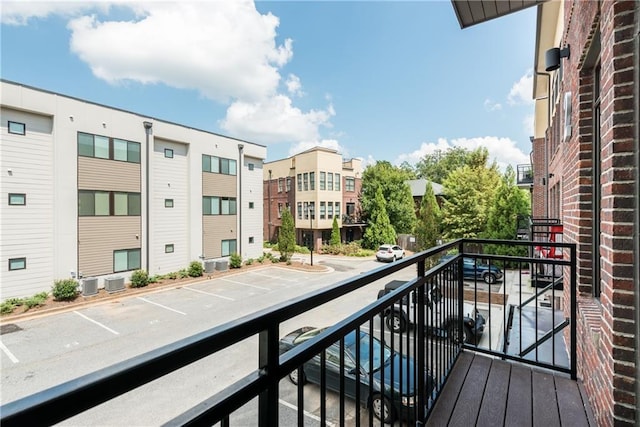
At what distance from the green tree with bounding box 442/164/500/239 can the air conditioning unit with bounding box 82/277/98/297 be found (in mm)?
17003

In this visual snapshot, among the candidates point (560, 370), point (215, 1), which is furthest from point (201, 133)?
point (560, 370)

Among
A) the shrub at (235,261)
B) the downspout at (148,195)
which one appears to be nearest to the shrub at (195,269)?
the downspout at (148,195)

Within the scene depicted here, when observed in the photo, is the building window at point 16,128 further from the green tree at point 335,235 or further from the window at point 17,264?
the green tree at point 335,235

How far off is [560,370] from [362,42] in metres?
14.5

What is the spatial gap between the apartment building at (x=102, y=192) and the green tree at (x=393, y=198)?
1108 cm

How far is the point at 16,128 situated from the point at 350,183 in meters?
18.6

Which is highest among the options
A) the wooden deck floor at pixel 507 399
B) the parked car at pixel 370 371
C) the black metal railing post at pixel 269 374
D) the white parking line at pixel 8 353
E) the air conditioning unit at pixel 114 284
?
the black metal railing post at pixel 269 374

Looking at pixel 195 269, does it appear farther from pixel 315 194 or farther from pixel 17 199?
pixel 315 194

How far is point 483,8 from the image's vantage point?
3094mm

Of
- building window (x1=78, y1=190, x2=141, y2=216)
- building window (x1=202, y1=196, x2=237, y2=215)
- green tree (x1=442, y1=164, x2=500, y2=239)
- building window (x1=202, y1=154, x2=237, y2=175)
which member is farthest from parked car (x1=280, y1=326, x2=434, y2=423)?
green tree (x1=442, y1=164, x2=500, y2=239)

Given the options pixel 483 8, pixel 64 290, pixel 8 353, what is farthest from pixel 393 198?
pixel 8 353

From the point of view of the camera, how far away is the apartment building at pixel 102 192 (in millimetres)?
9969

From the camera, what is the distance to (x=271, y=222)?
25.8m

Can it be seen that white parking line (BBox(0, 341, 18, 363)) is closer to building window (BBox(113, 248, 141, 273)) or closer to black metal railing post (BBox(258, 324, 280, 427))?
building window (BBox(113, 248, 141, 273))
